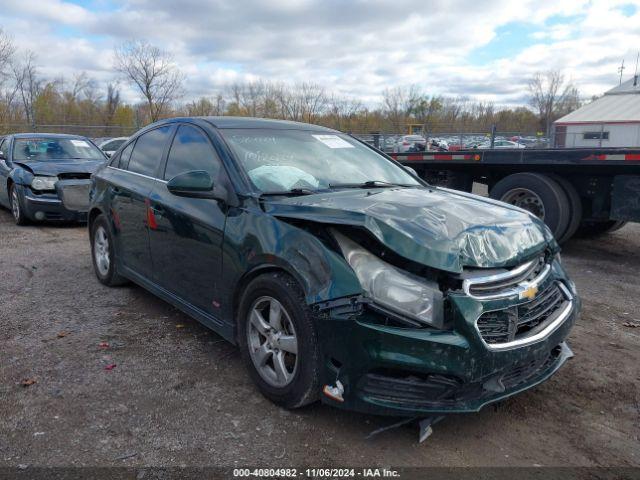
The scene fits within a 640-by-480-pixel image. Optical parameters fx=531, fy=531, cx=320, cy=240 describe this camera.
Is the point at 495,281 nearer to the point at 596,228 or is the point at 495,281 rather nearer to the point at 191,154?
the point at 191,154

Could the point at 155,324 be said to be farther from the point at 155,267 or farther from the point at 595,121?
the point at 595,121

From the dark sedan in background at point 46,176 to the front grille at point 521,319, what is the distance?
7093 mm

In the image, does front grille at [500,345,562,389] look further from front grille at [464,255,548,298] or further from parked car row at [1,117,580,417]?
front grille at [464,255,548,298]

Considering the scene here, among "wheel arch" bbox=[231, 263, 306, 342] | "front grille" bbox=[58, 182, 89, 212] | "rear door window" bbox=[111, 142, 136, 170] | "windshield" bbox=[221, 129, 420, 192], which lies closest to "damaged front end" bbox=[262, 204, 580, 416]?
"wheel arch" bbox=[231, 263, 306, 342]

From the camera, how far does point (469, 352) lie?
8.16ft

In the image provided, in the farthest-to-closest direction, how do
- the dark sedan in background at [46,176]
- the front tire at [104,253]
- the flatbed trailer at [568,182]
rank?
1. the dark sedan in background at [46,176]
2. the flatbed trailer at [568,182]
3. the front tire at [104,253]

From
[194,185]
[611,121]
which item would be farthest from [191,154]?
[611,121]

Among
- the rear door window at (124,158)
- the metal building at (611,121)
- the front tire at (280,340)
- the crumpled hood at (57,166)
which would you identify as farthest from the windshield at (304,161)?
the metal building at (611,121)

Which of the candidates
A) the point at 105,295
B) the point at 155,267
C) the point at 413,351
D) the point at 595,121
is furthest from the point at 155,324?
the point at 595,121

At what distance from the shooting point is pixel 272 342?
118 inches

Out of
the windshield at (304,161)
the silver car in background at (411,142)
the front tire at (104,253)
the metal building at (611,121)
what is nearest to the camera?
the windshield at (304,161)

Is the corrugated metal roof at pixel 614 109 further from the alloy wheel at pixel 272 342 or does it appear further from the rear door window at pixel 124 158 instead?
the alloy wheel at pixel 272 342

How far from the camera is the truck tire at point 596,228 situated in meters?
8.09

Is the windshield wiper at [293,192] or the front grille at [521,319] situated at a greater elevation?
the windshield wiper at [293,192]
